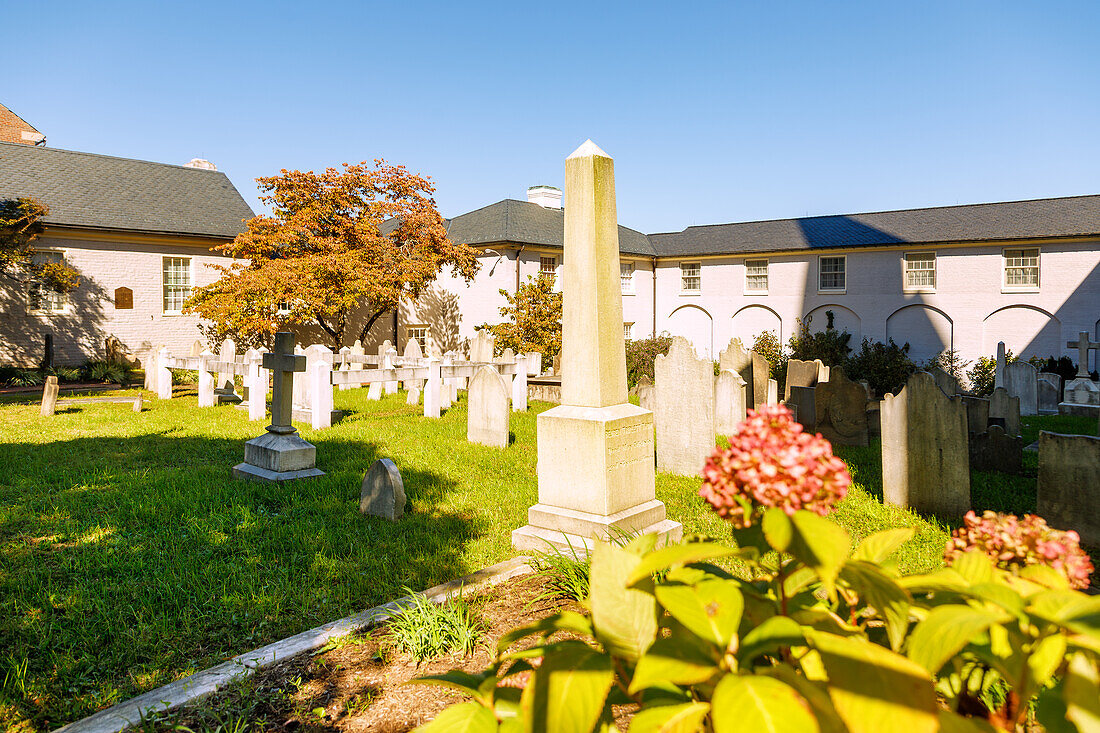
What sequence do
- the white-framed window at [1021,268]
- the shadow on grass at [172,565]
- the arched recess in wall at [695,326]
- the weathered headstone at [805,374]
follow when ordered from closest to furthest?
the shadow on grass at [172,565] < the weathered headstone at [805,374] < the white-framed window at [1021,268] < the arched recess in wall at [695,326]

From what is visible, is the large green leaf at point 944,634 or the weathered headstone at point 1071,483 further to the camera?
the weathered headstone at point 1071,483

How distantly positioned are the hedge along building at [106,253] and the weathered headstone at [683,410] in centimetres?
1900

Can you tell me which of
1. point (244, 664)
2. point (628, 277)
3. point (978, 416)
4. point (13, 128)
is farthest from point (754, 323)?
point (13, 128)

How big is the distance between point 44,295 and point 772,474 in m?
24.9

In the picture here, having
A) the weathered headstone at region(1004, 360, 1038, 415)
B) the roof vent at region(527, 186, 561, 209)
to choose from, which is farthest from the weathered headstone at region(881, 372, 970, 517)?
the roof vent at region(527, 186, 561, 209)

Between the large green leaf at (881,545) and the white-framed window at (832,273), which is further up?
the white-framed window at (832,273)

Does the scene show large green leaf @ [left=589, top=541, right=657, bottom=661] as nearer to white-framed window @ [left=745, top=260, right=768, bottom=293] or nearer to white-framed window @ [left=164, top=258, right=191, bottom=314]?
white-framed window @ [left=164, top=258, right=191, bottom=314]

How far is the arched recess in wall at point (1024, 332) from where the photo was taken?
2200 cm

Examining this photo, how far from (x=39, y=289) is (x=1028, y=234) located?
3280 centimetres

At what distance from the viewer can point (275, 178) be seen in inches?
805

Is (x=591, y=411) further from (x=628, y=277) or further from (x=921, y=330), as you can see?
(x=628, y=277)

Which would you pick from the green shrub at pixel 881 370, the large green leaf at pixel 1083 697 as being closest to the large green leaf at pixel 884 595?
the large green leaf at pixel 1083 697

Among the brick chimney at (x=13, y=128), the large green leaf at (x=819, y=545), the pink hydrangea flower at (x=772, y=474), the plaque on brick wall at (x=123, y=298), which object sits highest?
the brick chimney at (x=13, y=128)

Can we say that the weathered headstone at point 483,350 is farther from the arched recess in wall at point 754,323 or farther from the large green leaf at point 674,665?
the arched recess in wall at point 754,323
